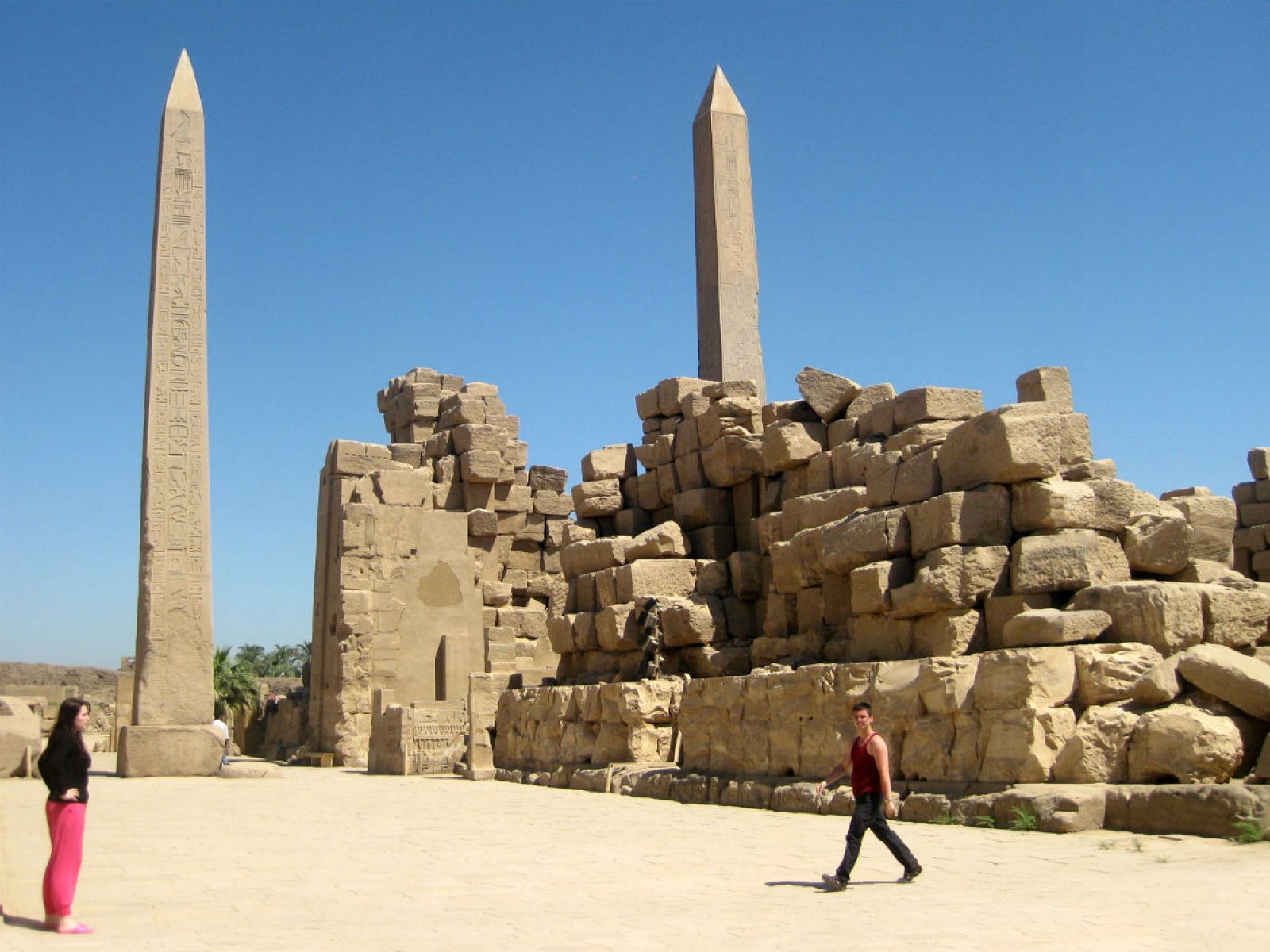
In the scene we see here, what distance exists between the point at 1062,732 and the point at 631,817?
307cm

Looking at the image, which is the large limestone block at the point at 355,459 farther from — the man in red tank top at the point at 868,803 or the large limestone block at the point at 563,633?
the man in red tank top at the point at 868,803

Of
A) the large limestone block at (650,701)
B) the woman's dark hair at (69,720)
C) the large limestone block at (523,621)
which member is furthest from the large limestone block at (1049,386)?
the large limestone block at (523,621)

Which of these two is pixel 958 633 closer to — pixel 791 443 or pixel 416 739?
pixel 791 443

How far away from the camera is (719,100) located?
1600cm

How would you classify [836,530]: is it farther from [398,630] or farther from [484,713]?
[398,630]

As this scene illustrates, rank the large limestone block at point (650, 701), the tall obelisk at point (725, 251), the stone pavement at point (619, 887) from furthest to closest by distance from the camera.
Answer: the tall obelisk at point (725, 251) → the large limestone block at point (650, 701) → the stone pavement at point (619, 887)

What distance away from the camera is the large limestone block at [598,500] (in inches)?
578

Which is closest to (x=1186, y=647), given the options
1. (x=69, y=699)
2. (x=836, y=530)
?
(x=836, y=530)

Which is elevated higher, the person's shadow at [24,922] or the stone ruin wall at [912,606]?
the stone ruin wall at [912,606]

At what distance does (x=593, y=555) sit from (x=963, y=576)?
212 inches

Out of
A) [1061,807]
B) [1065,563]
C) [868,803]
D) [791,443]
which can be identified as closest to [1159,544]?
[1065,563]

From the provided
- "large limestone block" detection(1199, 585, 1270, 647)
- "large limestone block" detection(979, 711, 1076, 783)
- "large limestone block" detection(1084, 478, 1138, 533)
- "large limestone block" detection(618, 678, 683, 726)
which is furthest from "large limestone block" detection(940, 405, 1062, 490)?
"large limestone block" detection(618, 678, 683, 726)

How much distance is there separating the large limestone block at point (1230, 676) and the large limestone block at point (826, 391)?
15.4ft

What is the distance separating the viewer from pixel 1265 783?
704 centimetres
